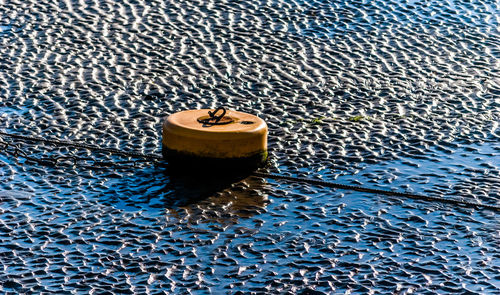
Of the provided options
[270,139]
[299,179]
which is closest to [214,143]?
[299,179]

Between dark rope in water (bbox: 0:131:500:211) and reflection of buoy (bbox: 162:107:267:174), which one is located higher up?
→ reflection of buoy (bbox: 162:107:267:174)

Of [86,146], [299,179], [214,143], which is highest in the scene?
[214,143]

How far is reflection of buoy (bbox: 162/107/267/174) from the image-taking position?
5848 mm

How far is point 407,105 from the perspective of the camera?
727cm

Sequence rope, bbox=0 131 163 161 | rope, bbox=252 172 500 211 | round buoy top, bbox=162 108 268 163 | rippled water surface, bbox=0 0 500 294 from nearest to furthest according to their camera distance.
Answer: rippled water surface, bbox=0 0 500 294 < rope, bbox=252 172 500 211 < round buoy top, bbox=162 108 268 163 < rope, bbox=0 131 163 161

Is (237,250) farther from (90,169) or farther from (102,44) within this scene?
(102,44)

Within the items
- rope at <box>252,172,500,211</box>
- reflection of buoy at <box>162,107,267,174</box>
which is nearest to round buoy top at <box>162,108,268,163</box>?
reflection of buoy at <box>162,107,267,174</box>

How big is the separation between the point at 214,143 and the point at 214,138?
0.03 metres

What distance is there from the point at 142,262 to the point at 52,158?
1690mm

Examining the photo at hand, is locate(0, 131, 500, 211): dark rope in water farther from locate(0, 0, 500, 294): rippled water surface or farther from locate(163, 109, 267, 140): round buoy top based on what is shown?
locate(163, 109, 267, 140): round buoy top

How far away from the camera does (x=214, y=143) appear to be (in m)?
5.84

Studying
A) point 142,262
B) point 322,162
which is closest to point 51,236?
point 142,262

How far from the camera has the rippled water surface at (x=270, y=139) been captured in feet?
15.8

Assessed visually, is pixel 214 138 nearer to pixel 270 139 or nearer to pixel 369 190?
pixel 270 139
